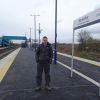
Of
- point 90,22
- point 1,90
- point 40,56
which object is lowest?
point 1,90

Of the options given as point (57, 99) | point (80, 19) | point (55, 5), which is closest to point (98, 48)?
point (55, 5)

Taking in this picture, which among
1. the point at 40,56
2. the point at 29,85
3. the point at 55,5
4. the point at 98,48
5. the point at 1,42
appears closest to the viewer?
the point at 40,56

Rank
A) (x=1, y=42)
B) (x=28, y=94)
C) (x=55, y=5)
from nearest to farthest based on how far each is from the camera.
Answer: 1. (x=28, y=94)
2. (x=55, y=5)
3. (x=1, y=42)

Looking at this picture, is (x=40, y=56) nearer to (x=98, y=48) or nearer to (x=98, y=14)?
(x=98, y=14)

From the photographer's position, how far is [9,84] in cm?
1238

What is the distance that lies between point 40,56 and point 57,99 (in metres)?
2.15

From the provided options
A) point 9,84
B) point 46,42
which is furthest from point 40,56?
point 9,84

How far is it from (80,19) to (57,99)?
4.56 metres

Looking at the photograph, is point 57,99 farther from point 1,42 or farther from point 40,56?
point 1,42

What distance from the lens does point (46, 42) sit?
35.3 ft

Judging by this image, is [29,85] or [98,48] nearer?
[29,85]

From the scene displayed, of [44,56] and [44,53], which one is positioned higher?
[44,53]

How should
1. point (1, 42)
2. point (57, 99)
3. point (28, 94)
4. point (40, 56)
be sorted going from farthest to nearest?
point (1, 42) → point (40, 56) → point (28, 94) → point (57, 99)

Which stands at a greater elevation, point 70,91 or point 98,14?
point 98,14
